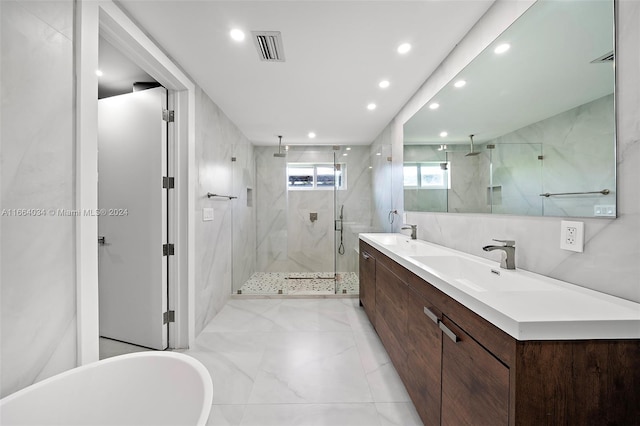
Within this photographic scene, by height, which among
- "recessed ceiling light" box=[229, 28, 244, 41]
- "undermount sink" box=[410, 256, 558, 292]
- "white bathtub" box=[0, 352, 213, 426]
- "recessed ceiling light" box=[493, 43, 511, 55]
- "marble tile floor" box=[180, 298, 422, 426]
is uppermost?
"recessed ceiling light" box=[229, 28, 244, 41]

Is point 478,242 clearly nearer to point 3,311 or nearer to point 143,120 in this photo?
point 3,311

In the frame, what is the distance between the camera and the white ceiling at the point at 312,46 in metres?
1.51

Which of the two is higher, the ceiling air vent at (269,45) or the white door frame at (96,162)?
the ceiling air vent at (269,45)

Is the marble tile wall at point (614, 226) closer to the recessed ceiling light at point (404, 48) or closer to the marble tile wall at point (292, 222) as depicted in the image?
the recessed ceiling light at point (404, 48)

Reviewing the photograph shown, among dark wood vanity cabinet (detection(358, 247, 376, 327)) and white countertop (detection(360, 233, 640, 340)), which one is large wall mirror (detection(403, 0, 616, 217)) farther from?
dark wood vanity cabinet (detection(358, 247, 376, 327))

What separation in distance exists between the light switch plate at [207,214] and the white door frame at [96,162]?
0.92 ft

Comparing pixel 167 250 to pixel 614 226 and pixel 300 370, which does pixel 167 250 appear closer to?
pixel 300 370

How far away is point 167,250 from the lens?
7.17 feet

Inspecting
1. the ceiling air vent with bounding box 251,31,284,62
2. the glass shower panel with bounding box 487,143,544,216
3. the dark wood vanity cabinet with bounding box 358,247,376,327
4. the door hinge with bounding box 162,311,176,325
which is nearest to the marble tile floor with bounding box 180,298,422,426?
the dark wood vanity cabinet with bounding box 358,247,376,327

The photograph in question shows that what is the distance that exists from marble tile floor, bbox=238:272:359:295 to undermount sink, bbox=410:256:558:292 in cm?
207

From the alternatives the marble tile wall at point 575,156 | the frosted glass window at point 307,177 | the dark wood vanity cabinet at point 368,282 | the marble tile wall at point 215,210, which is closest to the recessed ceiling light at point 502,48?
the marble tile wall at point 575,156

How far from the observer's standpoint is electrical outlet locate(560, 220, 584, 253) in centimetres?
101

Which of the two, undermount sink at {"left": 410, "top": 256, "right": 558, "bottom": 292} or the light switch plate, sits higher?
the light switch plate

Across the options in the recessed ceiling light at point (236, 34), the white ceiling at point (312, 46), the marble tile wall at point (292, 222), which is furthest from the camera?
the marble tile wall at point (292, 222)
